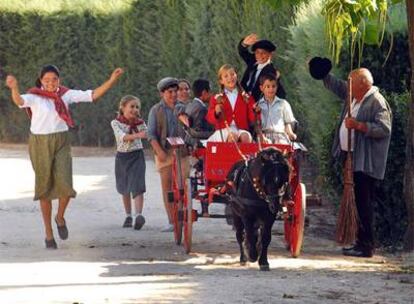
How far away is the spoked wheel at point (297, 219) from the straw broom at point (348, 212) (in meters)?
0.47

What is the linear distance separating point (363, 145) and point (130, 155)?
366cm

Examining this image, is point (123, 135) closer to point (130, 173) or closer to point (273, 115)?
point (130, 173)

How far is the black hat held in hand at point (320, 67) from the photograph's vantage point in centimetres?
→ 1350

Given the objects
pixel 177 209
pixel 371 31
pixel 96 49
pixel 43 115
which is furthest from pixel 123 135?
pixel 96 49

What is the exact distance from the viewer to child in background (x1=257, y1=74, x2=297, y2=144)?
13.4 meters

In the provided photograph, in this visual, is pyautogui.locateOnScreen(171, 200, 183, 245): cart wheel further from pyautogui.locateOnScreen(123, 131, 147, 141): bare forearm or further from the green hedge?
the green hedge

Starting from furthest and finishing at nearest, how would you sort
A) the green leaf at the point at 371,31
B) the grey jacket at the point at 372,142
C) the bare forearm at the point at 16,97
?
the bare forearm at the point at 16,97, the grey jacket at the point at 372,142, the green leaf at the point at 371,31

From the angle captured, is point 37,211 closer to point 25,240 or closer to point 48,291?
point 25,240

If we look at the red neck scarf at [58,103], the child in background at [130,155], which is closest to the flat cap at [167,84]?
the child in background at [130,155]

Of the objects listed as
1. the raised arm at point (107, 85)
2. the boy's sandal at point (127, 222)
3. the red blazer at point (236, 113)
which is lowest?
the boy's sandal at point (127, 222)

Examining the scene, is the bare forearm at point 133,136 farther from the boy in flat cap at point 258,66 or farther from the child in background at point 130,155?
the boy in flat cap at point 258,66

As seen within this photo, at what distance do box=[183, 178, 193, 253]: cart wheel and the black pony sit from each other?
0.69 metres

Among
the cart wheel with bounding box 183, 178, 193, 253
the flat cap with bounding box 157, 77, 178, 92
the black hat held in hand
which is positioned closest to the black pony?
the cart wheel with bounding box 183, 178, 193, 253

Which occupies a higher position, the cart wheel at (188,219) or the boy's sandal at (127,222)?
the cart wheel at (188,219)
